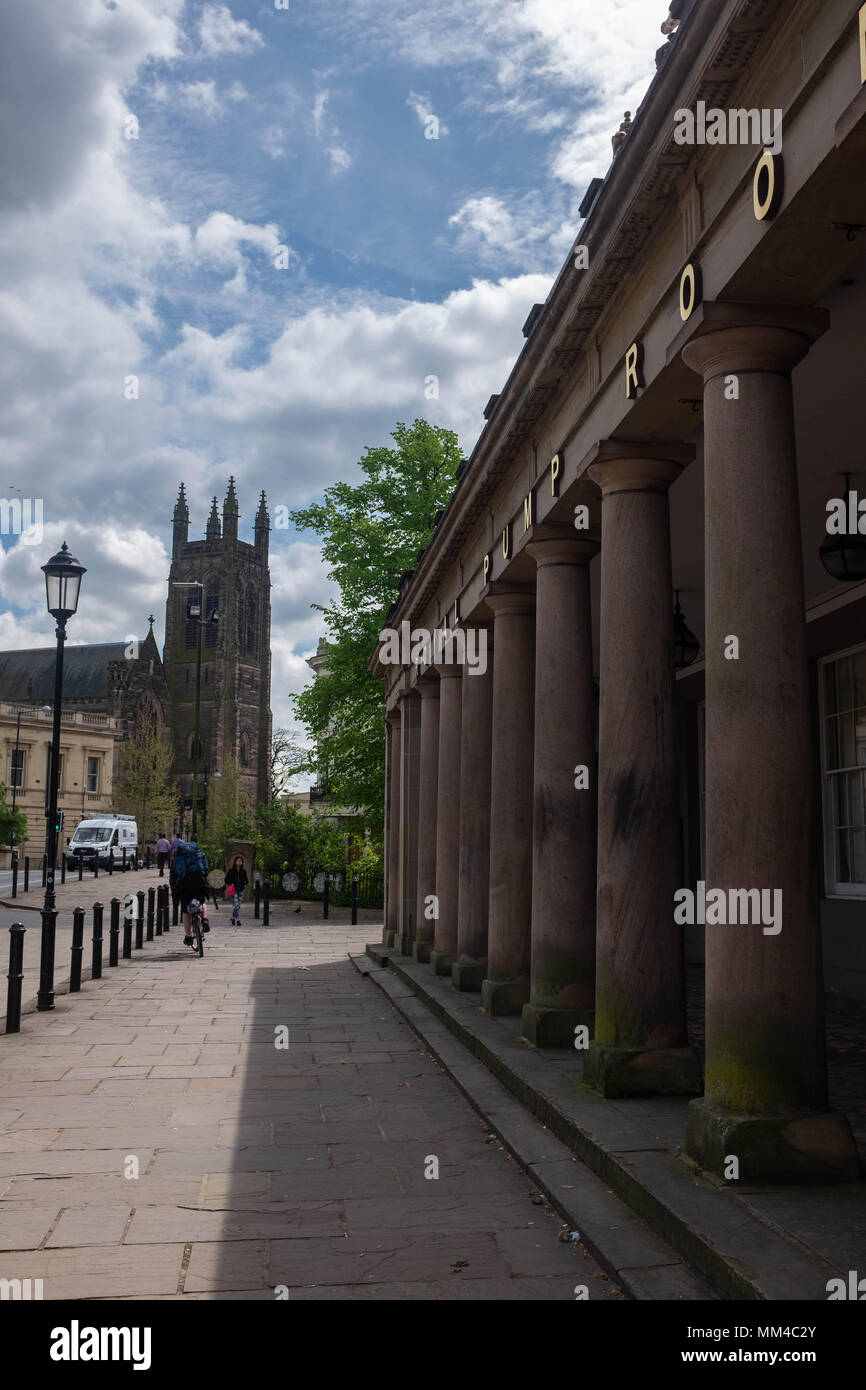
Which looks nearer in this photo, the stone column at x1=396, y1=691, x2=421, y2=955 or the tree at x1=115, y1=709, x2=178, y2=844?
the stone column at x1=396, y1=691, x2=421, y2=955

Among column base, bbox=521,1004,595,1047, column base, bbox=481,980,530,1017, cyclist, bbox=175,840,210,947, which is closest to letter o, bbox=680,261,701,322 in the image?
column base, bbox=521,1004,595,1047

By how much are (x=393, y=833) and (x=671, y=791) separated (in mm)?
13281

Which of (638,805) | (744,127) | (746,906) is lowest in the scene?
(746,906)

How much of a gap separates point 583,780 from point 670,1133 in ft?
10.3

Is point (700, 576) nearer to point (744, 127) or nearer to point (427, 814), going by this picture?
point (427, 814)

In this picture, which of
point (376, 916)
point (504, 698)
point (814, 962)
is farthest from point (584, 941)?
point (376, 916)

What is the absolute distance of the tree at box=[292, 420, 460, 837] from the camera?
2825 centimetres

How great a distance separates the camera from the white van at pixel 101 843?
5188 centimetres

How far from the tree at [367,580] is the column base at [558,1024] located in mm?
20036

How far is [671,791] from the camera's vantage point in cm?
654

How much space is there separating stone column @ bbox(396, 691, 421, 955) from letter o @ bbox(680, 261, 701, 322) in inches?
467

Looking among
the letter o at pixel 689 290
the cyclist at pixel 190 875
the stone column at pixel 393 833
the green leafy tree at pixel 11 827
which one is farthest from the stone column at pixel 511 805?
the green leafy tree at pixel 11 827

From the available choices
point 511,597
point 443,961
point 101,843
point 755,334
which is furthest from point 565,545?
point 101,843

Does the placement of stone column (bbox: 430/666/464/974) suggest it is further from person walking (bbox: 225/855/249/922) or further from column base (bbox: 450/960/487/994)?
person walking (bbox: 225/855/249/922)
